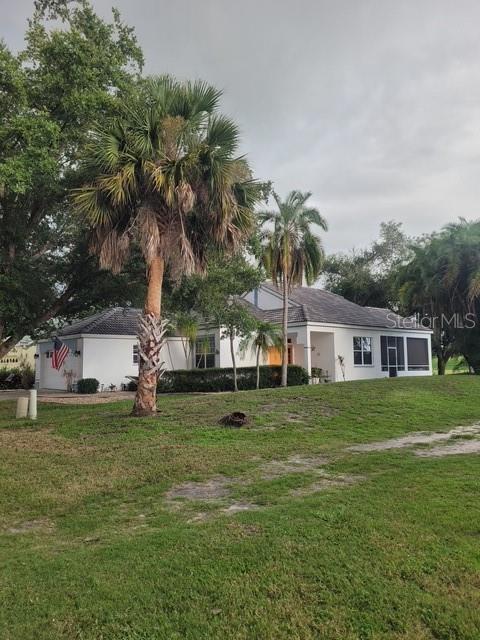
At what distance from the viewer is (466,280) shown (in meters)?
26.1

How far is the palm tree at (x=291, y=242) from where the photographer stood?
22047 millimetres

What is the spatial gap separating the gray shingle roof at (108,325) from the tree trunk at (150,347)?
15797 millimetres

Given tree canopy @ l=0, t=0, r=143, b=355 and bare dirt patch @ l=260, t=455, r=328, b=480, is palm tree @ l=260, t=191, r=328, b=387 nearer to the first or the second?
tree canopy @ l=0, t=0, r=143, b=355

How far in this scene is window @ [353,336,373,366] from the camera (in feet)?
95.0

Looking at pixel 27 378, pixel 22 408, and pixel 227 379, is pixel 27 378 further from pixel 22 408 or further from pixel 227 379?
pixel 22 408

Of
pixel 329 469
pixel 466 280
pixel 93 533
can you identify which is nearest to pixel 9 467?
pixel 93 533

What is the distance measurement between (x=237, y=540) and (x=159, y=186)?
8.92m

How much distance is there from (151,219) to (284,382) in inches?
466

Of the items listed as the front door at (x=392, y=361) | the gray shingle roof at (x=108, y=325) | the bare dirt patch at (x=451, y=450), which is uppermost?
the gray shingle roof at (x=108, y=325)

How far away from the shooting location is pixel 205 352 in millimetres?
29375

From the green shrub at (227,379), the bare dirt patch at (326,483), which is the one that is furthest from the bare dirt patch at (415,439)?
the green shrub at (227,379)

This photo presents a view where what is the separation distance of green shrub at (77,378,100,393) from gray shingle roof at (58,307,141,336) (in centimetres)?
289

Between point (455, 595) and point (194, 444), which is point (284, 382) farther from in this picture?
point (455, 595)

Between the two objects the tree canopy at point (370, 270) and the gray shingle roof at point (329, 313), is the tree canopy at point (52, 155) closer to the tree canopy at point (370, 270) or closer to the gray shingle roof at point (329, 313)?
the gray shingle roof at point (329, 313)
